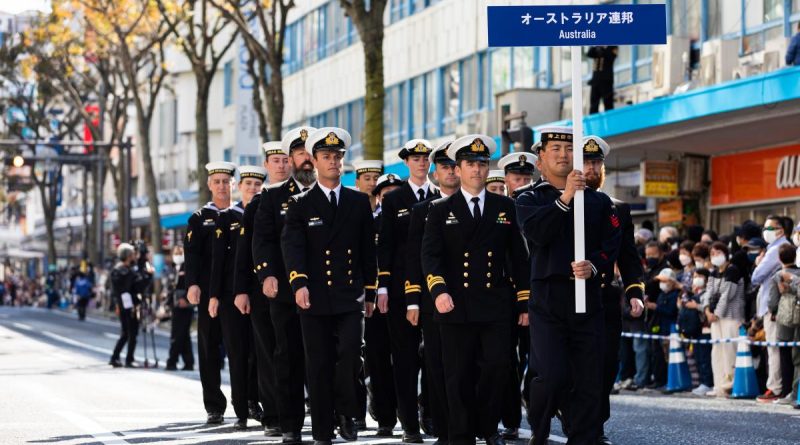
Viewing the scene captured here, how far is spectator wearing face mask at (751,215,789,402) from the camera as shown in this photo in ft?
55.6

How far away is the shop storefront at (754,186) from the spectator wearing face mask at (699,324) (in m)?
7.71

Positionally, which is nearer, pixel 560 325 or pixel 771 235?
pixel 560 325

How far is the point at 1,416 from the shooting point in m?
14.9

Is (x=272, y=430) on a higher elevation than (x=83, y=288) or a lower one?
higher

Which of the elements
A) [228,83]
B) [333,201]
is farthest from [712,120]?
[228,83]

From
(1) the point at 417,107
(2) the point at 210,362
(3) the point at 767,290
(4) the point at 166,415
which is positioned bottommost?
(4) the point at 166,415

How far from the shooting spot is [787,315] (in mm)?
16734

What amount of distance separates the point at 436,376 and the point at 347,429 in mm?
1115

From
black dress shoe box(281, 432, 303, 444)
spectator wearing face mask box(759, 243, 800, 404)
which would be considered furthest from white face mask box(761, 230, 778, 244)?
black dress shoe box(281, 432, 303, 444)

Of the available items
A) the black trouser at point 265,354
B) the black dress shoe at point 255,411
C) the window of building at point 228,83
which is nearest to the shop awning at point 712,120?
the black dress shoe at point 255,411

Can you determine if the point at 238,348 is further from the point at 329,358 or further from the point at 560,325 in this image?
the point at 560,325

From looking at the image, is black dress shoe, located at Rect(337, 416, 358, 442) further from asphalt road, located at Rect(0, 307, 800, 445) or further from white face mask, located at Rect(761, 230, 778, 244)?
white face mask, located at Rect(761, 230, 778, 244)

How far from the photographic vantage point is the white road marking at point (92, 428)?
12562 millimetres

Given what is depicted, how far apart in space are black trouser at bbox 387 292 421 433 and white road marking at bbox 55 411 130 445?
1.99m
